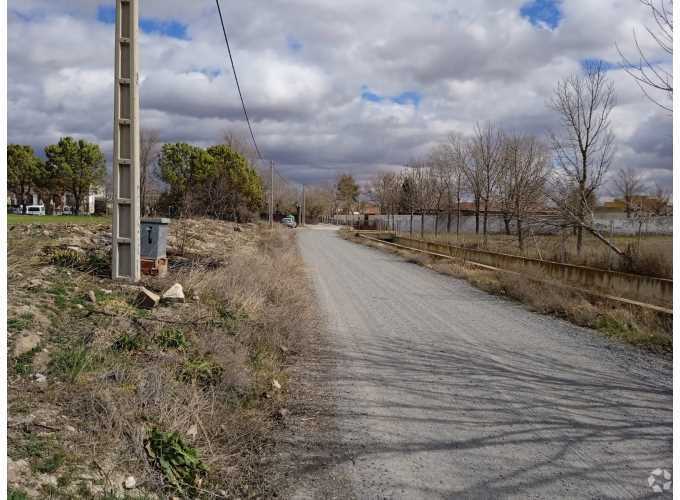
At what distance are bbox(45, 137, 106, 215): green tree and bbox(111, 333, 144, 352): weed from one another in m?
61.1

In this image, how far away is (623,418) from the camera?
5.07 m

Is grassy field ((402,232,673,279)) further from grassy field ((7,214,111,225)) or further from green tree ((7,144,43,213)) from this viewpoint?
green tree ((7,144,43,213))

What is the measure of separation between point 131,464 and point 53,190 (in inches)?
2708

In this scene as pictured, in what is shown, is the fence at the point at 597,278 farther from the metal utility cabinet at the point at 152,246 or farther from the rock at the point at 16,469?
the rock at the point at 16,469

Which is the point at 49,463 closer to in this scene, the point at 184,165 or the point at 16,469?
the point at 16,469

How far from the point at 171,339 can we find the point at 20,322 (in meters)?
1.45

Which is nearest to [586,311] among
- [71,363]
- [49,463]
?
[71,363]

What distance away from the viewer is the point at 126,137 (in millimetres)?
8773

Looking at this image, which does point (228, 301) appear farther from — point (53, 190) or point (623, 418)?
point (53, 190)

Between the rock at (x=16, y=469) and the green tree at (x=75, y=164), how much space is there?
6354 cm

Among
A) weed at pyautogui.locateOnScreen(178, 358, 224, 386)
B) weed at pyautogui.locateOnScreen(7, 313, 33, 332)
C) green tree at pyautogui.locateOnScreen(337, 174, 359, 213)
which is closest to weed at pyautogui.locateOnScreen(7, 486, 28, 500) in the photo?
weed at pyautogui.locateOnScreen(178, 358, 224, 386)

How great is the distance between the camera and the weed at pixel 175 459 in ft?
12.5

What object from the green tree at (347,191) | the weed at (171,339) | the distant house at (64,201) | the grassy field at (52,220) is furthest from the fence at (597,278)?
the green tree at (347,191)

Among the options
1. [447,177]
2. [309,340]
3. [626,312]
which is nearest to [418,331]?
[309,340]
